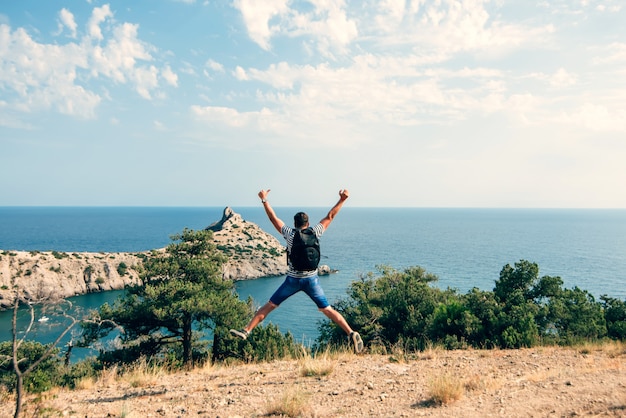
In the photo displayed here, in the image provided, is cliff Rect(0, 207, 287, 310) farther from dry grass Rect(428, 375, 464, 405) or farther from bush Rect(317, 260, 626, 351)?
dry grass Rect(428, 375, 464, 405)

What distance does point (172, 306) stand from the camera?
2081 centimetres

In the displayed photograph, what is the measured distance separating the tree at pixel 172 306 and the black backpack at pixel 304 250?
16.7 meters

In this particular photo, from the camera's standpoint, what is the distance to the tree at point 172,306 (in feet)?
69.6

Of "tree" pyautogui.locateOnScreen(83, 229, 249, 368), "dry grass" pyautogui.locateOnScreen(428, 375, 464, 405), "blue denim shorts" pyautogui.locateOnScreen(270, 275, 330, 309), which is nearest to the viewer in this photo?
"dry grass" pyautogui.locateOnScreen(428, 375, 464, 405)

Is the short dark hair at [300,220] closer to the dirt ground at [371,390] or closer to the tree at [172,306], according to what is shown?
the dirt ground at [371,390]

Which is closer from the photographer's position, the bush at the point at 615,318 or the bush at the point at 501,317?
the bush at the point at 501,317

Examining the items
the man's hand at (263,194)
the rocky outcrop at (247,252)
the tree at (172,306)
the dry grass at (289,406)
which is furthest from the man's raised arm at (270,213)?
the rocky outcrop at (247,252)

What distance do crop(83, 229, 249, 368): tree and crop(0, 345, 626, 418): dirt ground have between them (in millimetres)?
13576

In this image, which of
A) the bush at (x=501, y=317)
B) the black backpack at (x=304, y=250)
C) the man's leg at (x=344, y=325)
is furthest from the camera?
the bush at (x=501, y=317)

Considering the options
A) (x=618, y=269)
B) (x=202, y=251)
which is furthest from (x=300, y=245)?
(x=618, y=269)

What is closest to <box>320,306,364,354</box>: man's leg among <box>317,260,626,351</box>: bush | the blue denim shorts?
the blue denim shorts

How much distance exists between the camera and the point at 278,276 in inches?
3364

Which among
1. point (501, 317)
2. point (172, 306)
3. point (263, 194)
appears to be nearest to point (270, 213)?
point (263, 194)

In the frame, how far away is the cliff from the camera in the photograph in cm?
5938
